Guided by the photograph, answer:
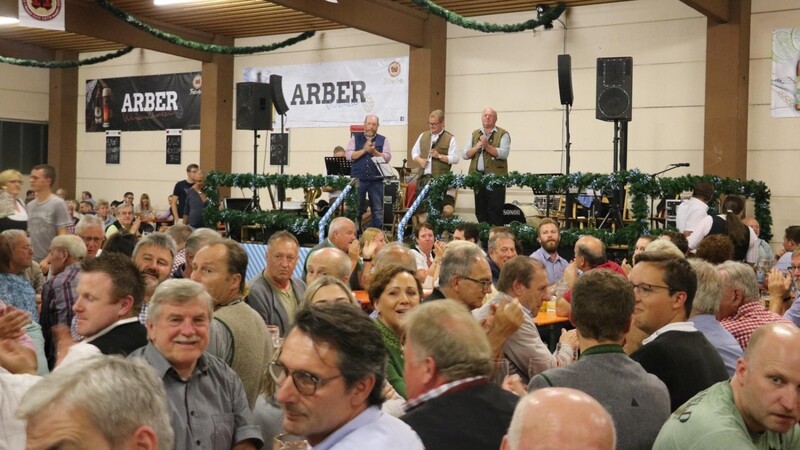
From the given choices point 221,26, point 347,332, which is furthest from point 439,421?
point 221,26

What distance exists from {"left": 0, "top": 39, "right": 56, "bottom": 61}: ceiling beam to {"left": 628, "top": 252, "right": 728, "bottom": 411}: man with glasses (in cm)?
1890

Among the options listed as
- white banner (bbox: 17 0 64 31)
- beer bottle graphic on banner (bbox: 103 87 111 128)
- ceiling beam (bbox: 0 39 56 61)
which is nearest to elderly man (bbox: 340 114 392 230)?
white banner (bbox: 17 0 64 31)

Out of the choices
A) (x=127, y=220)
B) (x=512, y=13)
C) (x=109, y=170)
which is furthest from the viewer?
(x=109, y=170)

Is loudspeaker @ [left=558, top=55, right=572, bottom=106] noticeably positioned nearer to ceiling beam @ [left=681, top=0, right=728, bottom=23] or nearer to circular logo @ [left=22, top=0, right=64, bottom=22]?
ceiling beam @ [left=681, top=0, right=728, bottom=23]

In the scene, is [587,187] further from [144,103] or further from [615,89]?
[144,103]

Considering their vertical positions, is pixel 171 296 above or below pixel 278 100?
below

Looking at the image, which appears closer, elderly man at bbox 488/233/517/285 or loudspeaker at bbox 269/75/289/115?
elderly man at bbox 488/233/517/285

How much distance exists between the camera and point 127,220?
13.2m

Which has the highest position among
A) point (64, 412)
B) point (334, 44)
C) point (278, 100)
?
point (334, 44)

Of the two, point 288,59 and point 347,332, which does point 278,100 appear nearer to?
point 288,59

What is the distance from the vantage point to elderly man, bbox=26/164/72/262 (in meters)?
8.54

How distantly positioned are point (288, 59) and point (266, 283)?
41.5ft

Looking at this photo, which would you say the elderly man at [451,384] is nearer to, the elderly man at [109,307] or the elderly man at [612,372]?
the elderly man at [612,372]

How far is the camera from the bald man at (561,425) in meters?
Answer: 1.71
